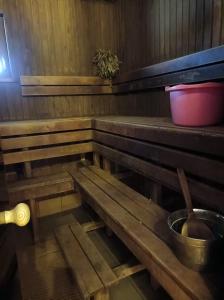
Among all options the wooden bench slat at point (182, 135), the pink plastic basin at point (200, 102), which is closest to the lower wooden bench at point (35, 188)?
the wooden bench slat at point (182, 135)

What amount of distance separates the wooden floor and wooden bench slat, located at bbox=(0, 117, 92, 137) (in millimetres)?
1168

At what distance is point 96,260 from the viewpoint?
1.51 meters

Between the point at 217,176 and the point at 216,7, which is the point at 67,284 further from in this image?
the point at 216,7

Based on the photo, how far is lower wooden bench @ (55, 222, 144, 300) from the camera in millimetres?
1286

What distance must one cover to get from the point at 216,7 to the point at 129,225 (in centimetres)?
193

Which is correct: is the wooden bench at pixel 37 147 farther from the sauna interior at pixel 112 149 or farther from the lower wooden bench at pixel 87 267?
the lower wooden bench at pixel 87 267

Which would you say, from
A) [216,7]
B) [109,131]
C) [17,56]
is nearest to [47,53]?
[17,56]

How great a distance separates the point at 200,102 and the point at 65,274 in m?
1.75

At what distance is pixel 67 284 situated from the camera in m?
1.81

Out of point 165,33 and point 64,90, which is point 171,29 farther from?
point 64,90

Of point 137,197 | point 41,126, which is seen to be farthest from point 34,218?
point 137,197

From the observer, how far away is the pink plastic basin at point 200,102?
1.36m

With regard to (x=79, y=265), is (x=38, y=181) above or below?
above

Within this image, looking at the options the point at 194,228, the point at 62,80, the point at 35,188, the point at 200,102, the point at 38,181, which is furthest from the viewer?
the point at 62,80
